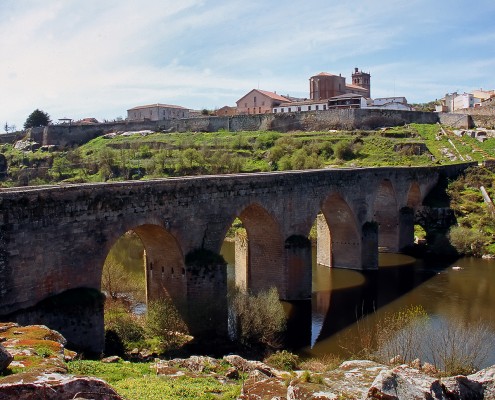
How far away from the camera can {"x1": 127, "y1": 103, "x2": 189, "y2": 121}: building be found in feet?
276

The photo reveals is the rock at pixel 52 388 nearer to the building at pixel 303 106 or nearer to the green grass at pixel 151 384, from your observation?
the green grass at pixel 151 384

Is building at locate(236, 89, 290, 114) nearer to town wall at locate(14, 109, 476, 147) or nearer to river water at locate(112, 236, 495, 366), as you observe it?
town wall at locate(14, 109, 476, 147)

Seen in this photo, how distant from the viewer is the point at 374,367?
10508 mm

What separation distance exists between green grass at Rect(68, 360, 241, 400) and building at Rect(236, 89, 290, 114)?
61.8 meters

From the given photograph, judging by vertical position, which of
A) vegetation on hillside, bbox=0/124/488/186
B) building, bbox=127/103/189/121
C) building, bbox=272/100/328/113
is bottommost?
vegetation on hillside, bbox=0/124/488/186

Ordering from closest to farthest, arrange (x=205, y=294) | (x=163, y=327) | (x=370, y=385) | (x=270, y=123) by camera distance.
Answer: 1. (x=370, y=385)
2. (x=163, y=327)
3. (x=205, y=294)
4. (x=270, y=123)

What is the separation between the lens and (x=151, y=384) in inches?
378

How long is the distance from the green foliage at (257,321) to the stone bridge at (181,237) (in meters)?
0.74

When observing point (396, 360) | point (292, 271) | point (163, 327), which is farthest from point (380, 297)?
point (163, 327)

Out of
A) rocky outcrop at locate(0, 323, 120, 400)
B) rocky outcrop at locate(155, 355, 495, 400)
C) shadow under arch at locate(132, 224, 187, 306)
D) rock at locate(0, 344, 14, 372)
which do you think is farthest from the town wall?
rock at locate(0, 344, 14, 372)

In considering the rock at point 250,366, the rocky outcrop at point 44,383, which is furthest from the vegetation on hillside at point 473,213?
the rocky outcrop at point 44,383

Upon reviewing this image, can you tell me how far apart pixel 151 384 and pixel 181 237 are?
773 cm

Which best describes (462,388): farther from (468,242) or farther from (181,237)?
(468,242)

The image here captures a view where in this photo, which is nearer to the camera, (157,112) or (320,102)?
(320,102)
